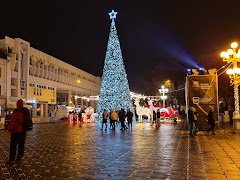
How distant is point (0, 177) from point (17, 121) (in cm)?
255

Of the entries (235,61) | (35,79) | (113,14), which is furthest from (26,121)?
(35,79)

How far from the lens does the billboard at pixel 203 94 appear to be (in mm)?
22234

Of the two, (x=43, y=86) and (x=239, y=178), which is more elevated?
(x=43, y=86)

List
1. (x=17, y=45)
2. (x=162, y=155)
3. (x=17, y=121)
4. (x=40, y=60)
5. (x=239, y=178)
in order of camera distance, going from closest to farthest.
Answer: (x=239, y=178)
(x=17, y=121)
(x=162, y=155)
(x=17, y=45)
(x=40, y=60)

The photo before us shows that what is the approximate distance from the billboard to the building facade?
2794 centimetres

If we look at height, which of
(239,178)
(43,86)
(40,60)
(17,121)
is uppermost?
(40,60)

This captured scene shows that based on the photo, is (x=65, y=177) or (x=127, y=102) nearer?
(x=65, y=177)

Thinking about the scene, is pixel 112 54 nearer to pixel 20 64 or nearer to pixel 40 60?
pixel 20 64

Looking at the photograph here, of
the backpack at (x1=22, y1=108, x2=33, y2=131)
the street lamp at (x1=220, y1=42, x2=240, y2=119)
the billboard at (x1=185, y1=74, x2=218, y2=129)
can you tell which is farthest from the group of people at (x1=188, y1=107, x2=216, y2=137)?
the backpack at (x1=22, y1=108, x2=33, y2=131)

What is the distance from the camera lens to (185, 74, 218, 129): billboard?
875 inches

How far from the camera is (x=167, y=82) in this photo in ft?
236

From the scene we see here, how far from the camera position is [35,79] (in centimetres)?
5928

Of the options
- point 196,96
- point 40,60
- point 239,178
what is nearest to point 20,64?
point 40,60

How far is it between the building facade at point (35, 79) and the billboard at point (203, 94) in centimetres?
2794
